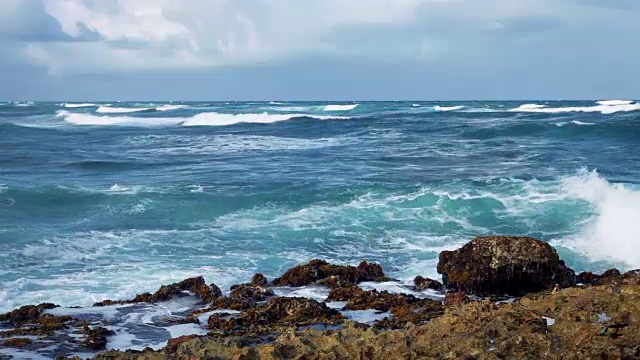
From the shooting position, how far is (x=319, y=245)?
492 inches

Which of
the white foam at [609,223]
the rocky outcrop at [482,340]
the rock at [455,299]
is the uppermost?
the rocky outcrop at [482,340]

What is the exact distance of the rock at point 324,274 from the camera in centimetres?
943

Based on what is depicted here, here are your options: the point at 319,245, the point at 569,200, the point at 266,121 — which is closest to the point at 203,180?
the point at 319,245

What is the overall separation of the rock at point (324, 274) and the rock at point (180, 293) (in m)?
1.09

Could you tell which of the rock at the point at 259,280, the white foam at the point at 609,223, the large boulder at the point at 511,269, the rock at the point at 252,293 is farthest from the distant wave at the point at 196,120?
the large boulder at the point at 511,269

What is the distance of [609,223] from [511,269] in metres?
6.11

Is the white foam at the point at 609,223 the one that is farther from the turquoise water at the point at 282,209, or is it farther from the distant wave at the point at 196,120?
the distant wave at the point at 196,120

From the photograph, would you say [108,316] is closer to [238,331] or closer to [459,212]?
[238,331]

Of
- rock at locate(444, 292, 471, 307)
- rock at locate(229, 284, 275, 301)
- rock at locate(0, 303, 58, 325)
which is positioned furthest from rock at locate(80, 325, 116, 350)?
rock at locate(444, 292, 471, 307)

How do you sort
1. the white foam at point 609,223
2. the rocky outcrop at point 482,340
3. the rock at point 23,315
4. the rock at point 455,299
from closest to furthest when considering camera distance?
the rocky outcrop at point 482,340 < the rock at point 455,299 < the rock at point 23,315 < the white foam at point 609,223

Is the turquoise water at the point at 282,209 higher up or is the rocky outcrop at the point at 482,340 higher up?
the rocky outcrop at the point at 482,340

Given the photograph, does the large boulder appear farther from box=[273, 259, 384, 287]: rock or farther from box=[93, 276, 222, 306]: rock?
box=[93, 276, 222, 306]: rock

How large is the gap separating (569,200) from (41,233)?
12.4 m

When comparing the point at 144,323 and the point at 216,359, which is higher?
the point at 216,359
